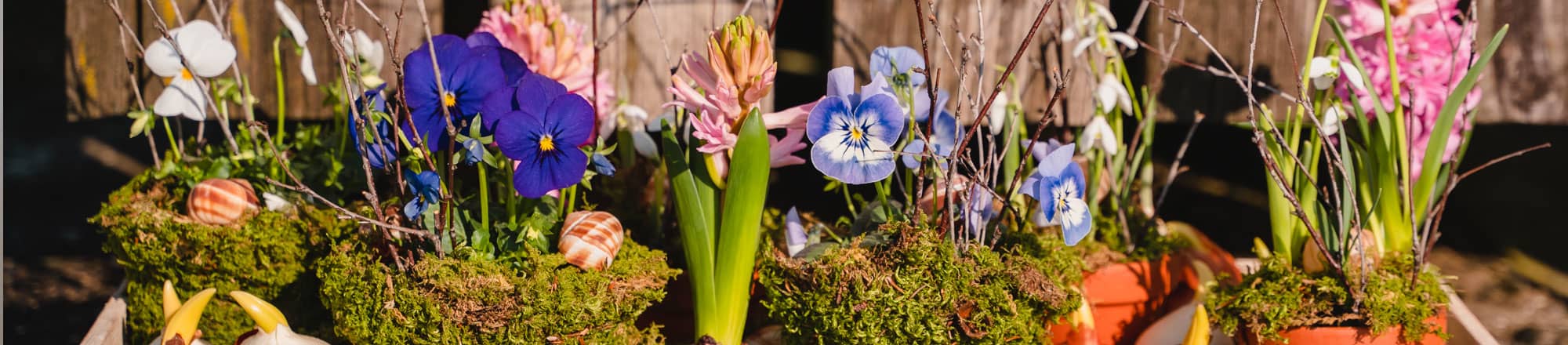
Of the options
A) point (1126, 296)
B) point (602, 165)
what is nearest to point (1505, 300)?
point (1126, 296)

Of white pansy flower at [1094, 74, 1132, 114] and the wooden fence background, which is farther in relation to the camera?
the wooden fence background

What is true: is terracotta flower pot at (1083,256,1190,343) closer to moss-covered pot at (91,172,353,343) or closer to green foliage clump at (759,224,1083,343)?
green foliage clump at (759,224,1083,343)

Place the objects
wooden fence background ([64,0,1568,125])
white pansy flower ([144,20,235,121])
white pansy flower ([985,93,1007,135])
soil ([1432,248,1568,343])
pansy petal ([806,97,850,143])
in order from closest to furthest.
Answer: pansy petal ([806,97,850,143]) < white pansy flower ([144,20,235,121]) < white pansy flower ([985,93,1007,135]) < wooden fence background ([64,0,1568,125]) < soil ([1432,248,1568,343])

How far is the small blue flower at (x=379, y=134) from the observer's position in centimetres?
97

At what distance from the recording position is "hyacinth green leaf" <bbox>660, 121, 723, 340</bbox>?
1.02 meters

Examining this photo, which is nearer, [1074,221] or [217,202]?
[1074,221]

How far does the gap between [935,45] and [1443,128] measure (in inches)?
Answer: 22.6

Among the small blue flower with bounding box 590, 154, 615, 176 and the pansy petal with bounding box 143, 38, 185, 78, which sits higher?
the pansy petal with bounding box 143, 38, 185, 78

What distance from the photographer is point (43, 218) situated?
2.75 m

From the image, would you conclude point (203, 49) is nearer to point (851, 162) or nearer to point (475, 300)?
point (475, 300)

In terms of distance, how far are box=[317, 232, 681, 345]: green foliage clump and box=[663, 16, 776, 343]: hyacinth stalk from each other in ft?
0.30

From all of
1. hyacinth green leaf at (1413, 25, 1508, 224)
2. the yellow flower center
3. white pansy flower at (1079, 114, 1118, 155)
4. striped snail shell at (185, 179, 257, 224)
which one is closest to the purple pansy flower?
the yellow flower center

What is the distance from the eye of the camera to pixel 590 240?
992 millimetres

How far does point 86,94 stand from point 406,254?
2.60ft
